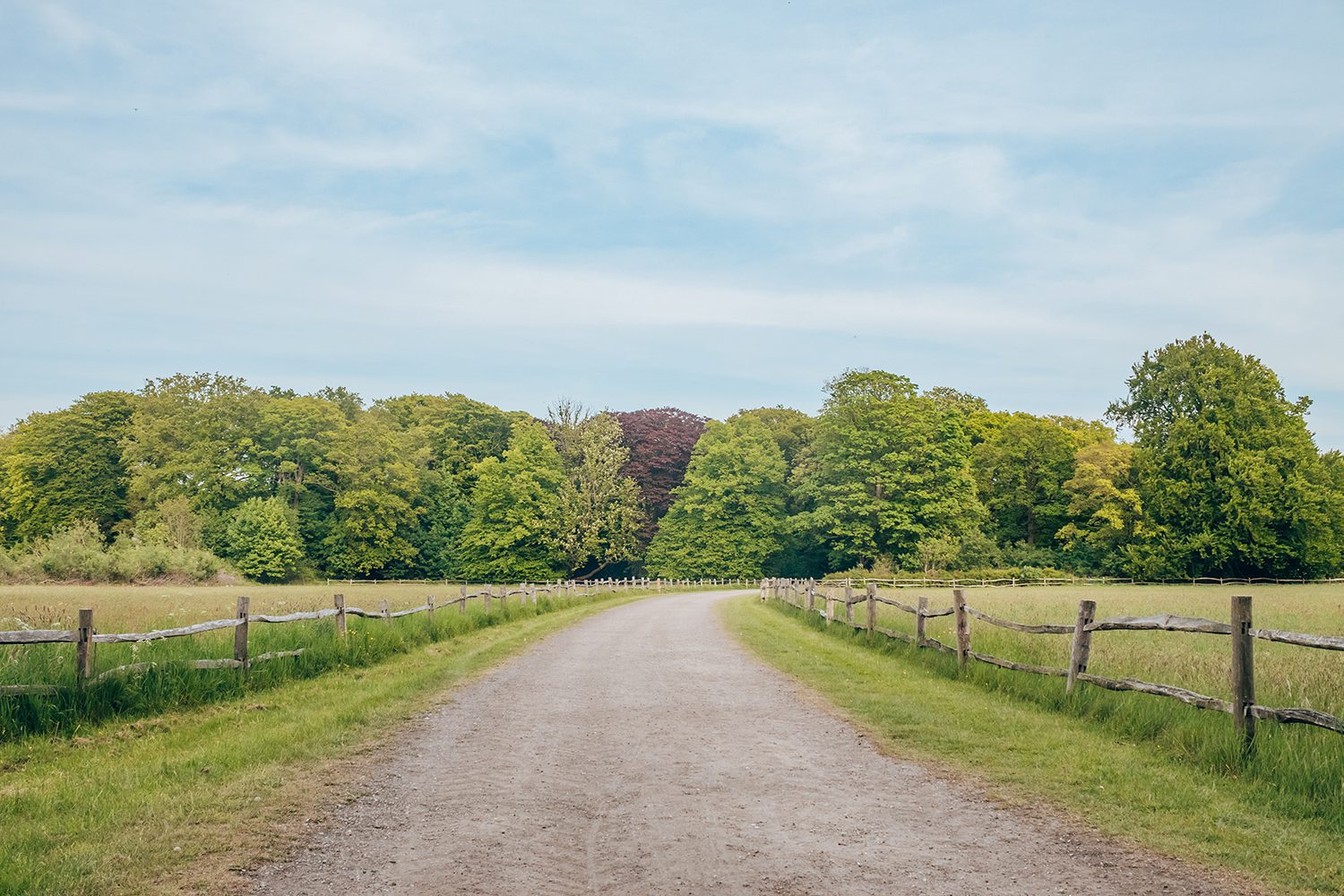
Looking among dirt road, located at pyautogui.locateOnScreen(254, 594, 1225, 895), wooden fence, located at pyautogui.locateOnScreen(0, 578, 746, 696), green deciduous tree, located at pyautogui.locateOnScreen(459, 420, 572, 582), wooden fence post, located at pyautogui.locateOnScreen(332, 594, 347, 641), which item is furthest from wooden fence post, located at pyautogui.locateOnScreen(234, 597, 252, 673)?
green deciduous tree, located at pyautogui.locateOnScreen(459, 420, 572, 582)

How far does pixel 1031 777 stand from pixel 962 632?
6.71m

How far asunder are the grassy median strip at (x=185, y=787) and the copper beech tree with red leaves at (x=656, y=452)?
7219cm

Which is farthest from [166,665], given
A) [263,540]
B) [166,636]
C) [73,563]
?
[263,540]

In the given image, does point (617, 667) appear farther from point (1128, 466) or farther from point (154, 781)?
point (1128, 466)

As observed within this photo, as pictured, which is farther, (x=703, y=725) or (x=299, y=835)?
(x=703, y=725)

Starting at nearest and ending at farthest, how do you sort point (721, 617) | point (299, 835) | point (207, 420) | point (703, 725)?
point (299, 835)
point (703, 725)
point (721, 617)
point (207, 420)

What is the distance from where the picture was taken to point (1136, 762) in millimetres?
8680

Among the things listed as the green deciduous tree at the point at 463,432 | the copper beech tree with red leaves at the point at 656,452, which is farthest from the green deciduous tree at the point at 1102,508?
the green deciduous tree at the point at 463,432

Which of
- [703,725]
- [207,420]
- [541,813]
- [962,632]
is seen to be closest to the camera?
[541,813]

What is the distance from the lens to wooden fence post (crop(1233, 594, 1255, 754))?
8602mm

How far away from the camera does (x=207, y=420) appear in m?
69.1

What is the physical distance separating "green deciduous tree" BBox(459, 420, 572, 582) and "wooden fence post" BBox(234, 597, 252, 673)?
58882 millimetres

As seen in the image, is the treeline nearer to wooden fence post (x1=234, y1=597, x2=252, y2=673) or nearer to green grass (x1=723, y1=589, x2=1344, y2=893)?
wooden fence post (x1=234, y1=597, x2=252, y2=673)

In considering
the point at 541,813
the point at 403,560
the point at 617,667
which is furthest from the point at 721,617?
the point at 403,560
